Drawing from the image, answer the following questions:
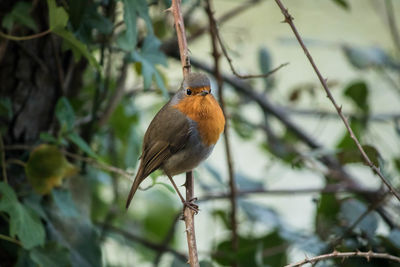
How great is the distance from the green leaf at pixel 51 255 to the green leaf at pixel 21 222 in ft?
0.32

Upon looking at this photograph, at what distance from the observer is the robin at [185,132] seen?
2.46 metres

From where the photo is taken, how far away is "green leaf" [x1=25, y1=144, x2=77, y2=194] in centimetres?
214

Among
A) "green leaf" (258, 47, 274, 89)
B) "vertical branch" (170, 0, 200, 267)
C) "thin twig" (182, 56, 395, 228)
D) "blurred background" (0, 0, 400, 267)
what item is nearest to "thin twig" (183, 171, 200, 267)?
"vertical branch" (170, 0, 200, 267)

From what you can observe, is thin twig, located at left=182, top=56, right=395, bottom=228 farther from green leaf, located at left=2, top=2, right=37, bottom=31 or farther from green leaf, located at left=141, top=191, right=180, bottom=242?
green leaf, located at left=2, top=2, right=37, bottom=31

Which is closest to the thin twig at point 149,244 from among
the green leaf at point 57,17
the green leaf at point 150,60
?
the green leaf at point 150,60

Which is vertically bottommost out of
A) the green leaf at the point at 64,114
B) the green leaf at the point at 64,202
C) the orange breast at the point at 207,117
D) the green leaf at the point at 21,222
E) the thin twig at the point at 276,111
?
the green leaf at the point at 21,222

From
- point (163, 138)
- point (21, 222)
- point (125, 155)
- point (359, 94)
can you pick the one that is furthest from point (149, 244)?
point (359, 94)

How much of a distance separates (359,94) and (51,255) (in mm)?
2094

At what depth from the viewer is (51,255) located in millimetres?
2201

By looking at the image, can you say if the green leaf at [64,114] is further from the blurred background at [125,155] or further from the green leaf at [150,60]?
the green leaf at [150,60]

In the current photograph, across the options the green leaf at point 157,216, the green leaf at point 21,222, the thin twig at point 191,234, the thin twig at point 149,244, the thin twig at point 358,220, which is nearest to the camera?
the thin twig at point 191,234

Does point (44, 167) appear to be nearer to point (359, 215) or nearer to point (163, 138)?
point (163, 138)

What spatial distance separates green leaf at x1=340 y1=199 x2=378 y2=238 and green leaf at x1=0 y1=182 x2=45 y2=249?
4.63ft

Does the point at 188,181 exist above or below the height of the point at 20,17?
below
